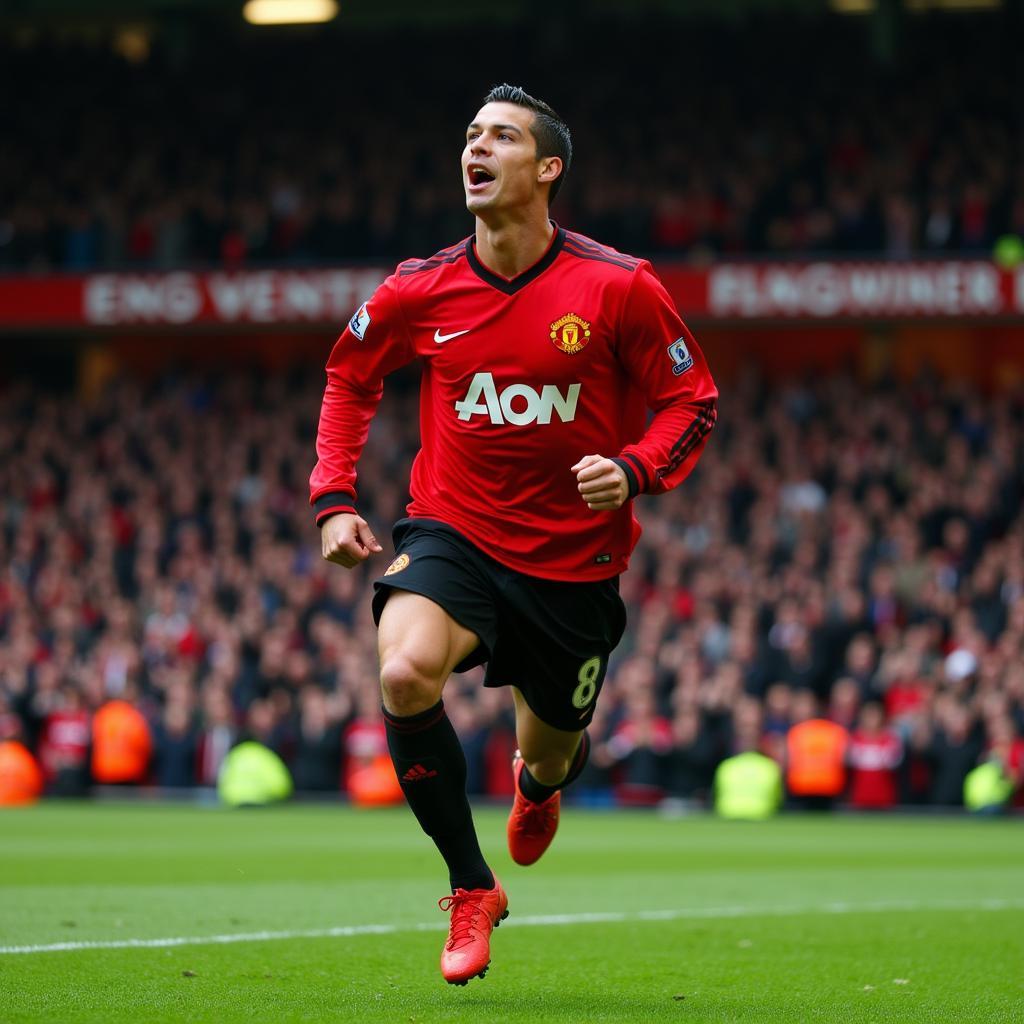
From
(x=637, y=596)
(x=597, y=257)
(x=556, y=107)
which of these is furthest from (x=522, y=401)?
(x=556, y=107)

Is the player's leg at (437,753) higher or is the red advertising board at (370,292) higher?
the red advertising board at (370,292)

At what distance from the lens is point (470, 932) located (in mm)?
5641

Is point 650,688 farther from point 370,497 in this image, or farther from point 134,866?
point 134,866

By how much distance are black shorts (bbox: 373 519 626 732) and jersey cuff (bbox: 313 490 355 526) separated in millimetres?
194

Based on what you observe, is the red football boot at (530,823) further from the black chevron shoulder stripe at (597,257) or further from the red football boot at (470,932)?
the black chevron shoulder stripe at (597,257)

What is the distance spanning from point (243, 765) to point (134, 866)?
9689mm

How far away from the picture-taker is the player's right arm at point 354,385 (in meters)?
6.11

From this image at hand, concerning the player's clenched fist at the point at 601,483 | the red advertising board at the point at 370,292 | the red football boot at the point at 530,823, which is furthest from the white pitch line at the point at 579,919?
the red advertising board at the point at 370,292

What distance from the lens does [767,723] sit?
20.6m

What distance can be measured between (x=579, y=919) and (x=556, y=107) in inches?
802

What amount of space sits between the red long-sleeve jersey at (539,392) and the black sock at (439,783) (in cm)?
56

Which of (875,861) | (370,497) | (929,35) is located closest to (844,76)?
(929,35)

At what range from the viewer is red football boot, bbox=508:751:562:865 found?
700 cm

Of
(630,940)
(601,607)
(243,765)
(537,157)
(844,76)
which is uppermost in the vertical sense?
(844,76)
